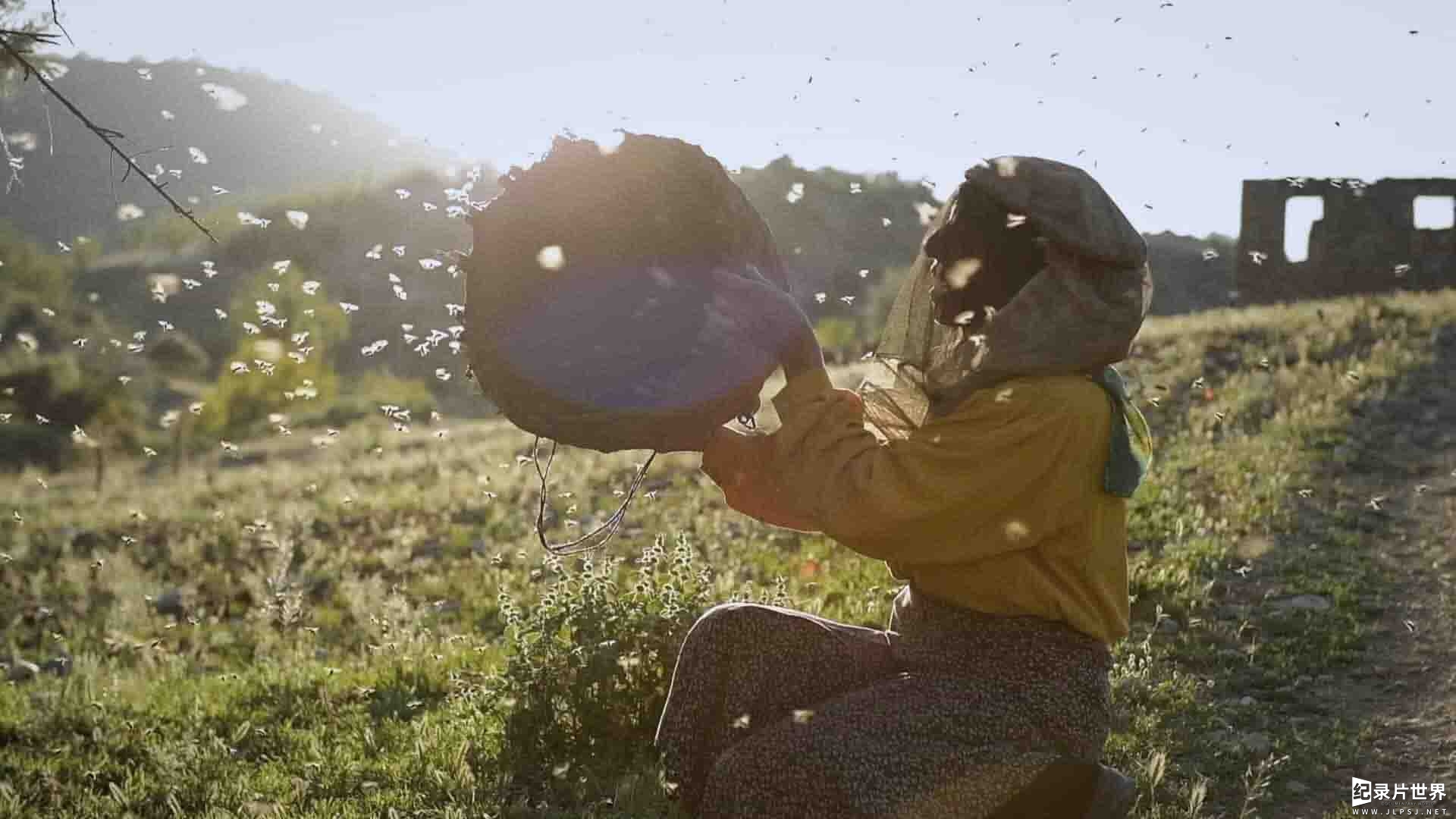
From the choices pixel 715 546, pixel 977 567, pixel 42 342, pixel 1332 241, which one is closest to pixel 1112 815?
pixel 977 567

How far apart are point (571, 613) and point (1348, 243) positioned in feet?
92.0

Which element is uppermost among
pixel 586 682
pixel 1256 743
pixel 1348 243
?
pixel 586 682

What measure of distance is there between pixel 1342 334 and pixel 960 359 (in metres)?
13.2

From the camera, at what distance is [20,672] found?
798 centimetres

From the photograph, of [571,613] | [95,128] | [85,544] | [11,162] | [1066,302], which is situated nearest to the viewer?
[1066,302]

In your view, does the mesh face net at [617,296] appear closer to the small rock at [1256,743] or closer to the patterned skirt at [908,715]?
the patterned skirt at [908,715]

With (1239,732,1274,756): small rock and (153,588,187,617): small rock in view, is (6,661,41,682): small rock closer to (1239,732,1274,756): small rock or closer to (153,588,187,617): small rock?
(153,588,187,617): small rock

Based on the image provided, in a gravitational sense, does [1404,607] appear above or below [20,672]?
above

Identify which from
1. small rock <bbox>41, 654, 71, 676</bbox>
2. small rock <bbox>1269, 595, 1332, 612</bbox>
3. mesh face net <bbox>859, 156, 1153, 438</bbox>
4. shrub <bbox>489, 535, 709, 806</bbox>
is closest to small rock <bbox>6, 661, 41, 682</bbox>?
small rock <bbox>41, 654, 71, 676</bbox>

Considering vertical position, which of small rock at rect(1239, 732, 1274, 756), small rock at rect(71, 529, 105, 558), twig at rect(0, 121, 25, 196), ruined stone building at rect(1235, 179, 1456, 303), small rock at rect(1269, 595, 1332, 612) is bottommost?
ruined stone building at rect(1235, 179, 1456, 303)

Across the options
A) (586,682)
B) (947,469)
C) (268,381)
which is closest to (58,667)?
(586,682)

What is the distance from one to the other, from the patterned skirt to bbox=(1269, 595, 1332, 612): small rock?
4348 millimetres

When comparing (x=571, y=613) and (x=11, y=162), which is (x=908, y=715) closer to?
(x=571, y=613)
